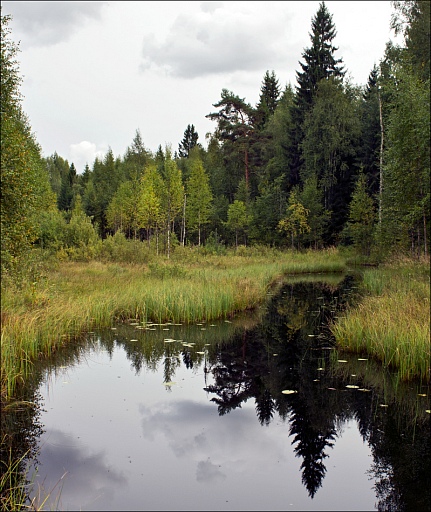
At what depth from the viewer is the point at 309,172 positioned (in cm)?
3688

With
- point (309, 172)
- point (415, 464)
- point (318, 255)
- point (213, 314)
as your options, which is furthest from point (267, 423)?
point (309, 172)

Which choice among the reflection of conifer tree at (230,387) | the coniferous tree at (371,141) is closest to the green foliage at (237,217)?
the coniferous tree at (371,141)

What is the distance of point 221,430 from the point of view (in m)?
5.60

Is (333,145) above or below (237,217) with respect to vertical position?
above

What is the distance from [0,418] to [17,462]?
118 cm

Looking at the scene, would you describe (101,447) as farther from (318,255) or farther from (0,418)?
(318,255)

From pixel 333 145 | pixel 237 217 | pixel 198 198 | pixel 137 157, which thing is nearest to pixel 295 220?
pixel 333 145

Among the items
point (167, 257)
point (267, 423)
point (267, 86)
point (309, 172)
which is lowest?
point (267, 423)

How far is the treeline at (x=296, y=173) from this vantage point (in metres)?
13.6

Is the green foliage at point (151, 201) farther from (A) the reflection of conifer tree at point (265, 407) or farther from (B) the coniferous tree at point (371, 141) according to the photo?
(A) the reflection of conifer tree at point (265, 407)

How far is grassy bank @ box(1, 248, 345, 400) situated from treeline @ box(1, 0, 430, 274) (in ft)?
3.70

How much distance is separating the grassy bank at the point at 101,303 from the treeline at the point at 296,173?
1127 millimetres

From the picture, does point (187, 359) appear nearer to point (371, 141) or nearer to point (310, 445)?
point (310, 445)

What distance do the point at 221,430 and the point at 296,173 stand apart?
36.2 metres
